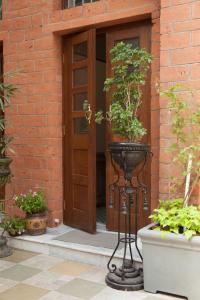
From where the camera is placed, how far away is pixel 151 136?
12.5 feet

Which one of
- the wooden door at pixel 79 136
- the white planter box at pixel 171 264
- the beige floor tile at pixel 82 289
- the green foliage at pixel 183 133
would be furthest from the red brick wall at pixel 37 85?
the white planter box at pixel 171 264

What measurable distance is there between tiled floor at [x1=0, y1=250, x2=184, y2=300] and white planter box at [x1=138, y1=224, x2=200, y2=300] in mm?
115

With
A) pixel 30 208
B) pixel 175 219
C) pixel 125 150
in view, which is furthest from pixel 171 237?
pixel 30 208

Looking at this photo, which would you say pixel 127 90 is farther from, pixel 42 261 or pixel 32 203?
pixel 42 261

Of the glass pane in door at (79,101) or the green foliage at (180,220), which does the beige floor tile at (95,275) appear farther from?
the glass pane in door at (79,101)

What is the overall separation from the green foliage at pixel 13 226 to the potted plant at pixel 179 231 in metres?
1.66

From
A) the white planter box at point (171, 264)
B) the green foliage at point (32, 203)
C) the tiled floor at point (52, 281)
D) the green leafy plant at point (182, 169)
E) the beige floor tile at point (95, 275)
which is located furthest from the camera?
Answer: the green foliage at point (32, 203)

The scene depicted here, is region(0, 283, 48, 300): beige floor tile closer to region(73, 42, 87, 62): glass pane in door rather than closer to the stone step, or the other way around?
the stone step

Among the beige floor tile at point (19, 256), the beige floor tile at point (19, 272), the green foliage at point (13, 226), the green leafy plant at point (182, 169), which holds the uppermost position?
the green leafy plant at point (182, 169)

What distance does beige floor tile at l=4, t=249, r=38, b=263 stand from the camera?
3859 mm

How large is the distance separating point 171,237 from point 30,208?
5.92ft

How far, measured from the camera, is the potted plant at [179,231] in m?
2.82

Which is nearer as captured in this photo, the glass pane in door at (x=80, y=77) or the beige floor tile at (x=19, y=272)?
the beige floor tile at (x=19, y=272)

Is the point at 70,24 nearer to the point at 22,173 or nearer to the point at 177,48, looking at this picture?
the point at 177,48
